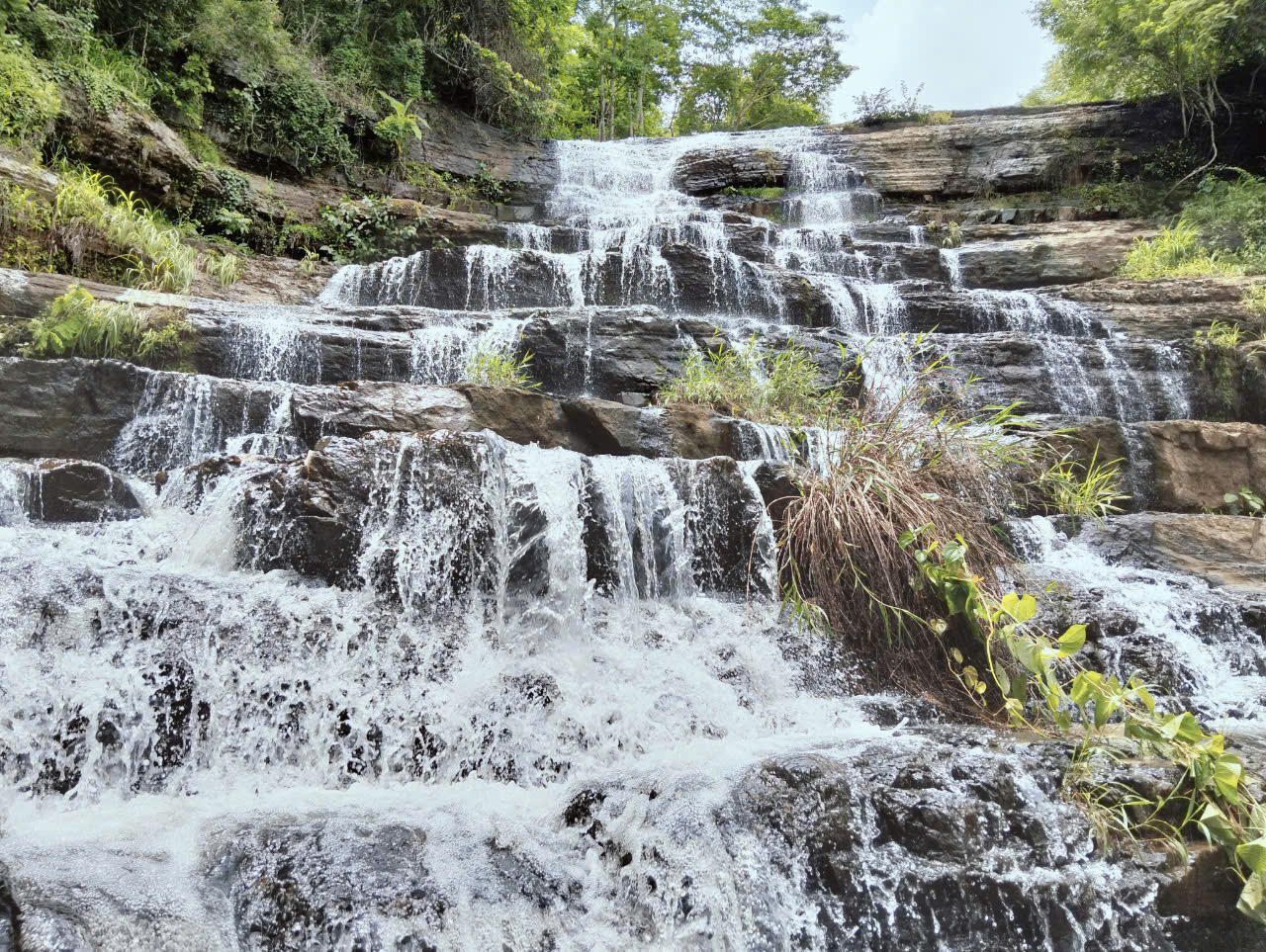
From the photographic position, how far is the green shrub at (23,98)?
20.8 ft

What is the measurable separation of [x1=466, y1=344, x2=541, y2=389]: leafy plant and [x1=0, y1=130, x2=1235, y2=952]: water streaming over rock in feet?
4.83

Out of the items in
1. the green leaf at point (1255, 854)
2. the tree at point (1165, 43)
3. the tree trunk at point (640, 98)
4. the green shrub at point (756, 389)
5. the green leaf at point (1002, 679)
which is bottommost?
the green leaf at point (1255, 854)

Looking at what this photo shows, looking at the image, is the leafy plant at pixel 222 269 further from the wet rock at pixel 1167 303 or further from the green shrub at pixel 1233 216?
the green shrub at pixel 1233 216

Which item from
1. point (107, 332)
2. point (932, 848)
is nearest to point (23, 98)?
point (107, 332)

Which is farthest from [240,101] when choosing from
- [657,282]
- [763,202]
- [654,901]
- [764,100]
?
[764,100]

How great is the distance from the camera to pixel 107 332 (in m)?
5.05

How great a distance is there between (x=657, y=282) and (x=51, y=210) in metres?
5.54

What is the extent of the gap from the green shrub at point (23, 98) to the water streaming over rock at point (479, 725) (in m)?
3.75

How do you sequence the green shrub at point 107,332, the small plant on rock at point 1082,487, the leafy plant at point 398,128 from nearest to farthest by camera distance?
the green shrub at point 107,332, the small plant on rock at point 1082,487, the leafy plant at point 398,128

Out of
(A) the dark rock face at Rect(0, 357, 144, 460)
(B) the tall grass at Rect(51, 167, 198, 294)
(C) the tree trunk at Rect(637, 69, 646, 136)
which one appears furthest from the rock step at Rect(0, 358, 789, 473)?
(C) the tree trunk at Rect(637, 69, 646, 136)

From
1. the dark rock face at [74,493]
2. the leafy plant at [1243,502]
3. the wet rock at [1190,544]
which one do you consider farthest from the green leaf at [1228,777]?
the dark rock face at [74,493]

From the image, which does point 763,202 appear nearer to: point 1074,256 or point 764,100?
point 1074,256

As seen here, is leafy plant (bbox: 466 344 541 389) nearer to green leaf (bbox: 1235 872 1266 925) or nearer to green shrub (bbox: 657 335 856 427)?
green shrub (bbox: 657 335 856 427)

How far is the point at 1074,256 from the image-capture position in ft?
31.8
